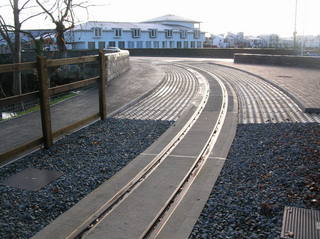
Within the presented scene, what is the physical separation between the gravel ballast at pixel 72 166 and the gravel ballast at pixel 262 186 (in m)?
1.81

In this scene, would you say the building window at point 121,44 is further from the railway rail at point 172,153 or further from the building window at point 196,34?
the railway rail at point 172,153

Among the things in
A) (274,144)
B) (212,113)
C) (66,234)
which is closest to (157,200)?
(66,234)

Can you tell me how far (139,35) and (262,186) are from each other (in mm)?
82720

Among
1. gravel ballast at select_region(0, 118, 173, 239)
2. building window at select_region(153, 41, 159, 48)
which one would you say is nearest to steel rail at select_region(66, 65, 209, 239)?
gravel ballast at select_region(0, 118, 173, 239)

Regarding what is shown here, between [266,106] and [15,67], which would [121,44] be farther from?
[15,67]

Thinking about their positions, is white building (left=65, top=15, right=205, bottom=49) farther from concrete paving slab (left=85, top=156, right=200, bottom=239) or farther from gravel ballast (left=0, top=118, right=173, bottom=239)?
concrete paving slab (left=85, top=156, right=200, bottom=239)

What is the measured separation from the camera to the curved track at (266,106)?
964cm

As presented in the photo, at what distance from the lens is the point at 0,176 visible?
613 cm

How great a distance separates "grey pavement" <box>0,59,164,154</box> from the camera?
27.2 feet

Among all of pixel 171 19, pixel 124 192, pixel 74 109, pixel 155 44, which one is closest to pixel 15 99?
pixel 124 192

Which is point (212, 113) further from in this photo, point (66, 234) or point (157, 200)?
point (66, 234)

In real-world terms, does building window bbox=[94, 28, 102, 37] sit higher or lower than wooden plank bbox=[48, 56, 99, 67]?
higher

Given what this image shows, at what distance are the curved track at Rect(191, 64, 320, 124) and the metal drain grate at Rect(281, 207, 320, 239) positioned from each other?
16.4 ft

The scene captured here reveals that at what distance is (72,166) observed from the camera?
661cm
